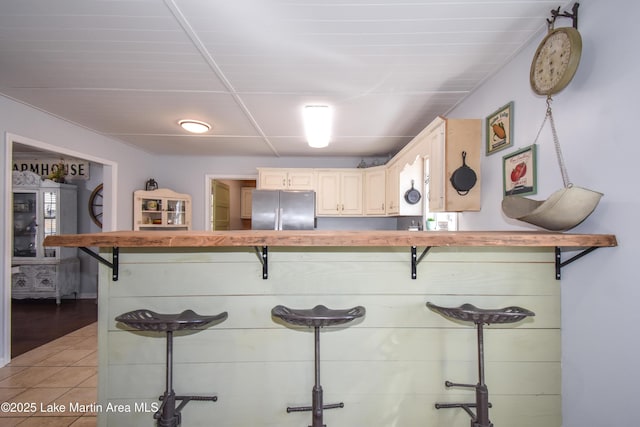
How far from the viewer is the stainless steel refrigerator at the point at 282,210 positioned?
3883mm

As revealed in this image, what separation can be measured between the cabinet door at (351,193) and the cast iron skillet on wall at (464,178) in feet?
8.16

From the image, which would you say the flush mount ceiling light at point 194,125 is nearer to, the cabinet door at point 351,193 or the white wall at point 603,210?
the cabinet door at point 351,193

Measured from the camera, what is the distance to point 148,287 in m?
1.63

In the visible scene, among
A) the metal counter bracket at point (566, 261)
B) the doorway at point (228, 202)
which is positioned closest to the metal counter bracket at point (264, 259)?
the metal counter bracket at point (566, 261)

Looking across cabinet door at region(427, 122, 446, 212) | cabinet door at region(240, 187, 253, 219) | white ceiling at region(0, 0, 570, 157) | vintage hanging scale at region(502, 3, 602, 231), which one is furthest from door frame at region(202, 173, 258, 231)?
vintage hanging scale at region(502, 3, 602, 231)

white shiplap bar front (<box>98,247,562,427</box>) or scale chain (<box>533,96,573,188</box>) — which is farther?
white shiplap bar front (<box>98,247,562,427</box>)

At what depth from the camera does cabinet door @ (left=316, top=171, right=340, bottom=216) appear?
4.66m

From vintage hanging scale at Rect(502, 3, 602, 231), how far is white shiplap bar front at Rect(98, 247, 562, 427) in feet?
0.88

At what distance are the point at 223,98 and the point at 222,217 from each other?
10.5 feet

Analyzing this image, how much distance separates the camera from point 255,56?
197 centimetres

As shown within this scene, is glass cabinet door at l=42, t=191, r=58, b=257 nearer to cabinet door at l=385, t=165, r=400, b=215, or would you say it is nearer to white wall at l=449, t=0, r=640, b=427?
cabinet door at l=385, t=165, r=400, b=215

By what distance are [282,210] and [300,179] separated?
37.4 inches

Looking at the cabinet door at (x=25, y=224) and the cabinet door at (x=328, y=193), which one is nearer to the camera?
the cabinet door at (x=25, y=224)

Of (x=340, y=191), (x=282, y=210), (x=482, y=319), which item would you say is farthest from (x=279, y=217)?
(x=482, y=319)
